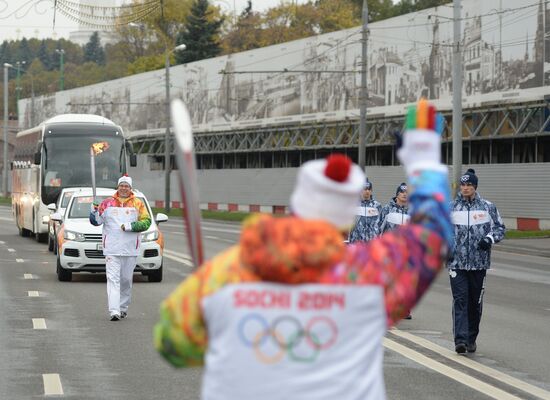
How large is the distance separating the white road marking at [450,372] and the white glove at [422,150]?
6214 millimetres

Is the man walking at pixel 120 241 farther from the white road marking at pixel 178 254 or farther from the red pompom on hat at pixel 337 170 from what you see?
the white road marking at pixel 178 254

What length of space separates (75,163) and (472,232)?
24.5 meters

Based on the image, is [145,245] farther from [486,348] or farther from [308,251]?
[308,251]

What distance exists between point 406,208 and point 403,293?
1176cm

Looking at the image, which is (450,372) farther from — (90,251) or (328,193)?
(90,251)

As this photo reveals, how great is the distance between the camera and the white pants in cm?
1600

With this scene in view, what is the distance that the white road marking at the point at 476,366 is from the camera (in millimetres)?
10578

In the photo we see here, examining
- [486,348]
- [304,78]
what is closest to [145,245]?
[486,348]

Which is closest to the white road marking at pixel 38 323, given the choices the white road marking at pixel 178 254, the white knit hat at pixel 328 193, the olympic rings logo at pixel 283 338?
the white knit hat at pixel 328 193

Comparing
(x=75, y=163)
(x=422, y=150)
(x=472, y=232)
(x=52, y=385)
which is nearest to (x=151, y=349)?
(x=52, y=385)

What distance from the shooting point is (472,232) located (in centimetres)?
1298

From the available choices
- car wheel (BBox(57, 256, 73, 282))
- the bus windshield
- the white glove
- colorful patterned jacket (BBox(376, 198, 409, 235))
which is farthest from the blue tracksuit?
the bus windshield

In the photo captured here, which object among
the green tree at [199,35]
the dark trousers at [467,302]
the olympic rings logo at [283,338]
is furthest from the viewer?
the green tree at [199,35]

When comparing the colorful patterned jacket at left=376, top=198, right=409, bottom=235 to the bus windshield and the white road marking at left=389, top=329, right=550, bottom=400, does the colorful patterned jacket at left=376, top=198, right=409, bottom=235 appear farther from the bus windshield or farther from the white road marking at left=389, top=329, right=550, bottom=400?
the bus windshield
